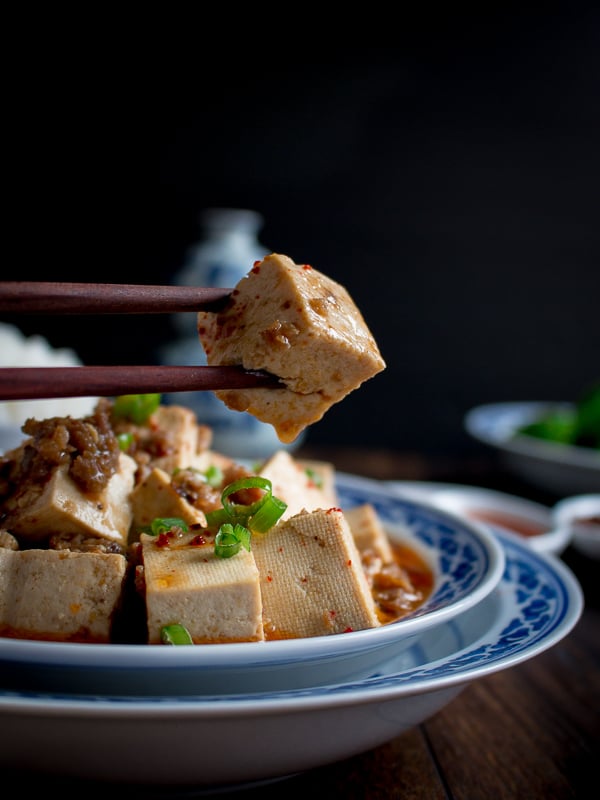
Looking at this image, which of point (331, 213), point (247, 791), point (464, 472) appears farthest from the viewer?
point (331, 213)

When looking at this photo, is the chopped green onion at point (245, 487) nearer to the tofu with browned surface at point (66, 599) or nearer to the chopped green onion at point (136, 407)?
the tofu with browned surface at point (66, 599)

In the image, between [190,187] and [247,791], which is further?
[190,187]

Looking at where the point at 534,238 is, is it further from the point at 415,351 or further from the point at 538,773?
the point at 538,773

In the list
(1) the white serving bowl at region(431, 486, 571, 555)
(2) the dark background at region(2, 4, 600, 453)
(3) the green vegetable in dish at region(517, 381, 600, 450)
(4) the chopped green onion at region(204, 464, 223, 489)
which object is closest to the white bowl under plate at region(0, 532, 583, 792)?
(4) the chopped green onion at region(204, 464, 223, 489)

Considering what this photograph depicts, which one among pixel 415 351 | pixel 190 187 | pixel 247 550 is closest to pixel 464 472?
pixel 415 351

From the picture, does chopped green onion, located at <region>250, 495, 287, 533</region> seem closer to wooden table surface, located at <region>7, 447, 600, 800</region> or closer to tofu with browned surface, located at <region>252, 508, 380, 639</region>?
tofu with browned surface, located at <region>252, 508, 380, 639</region>
